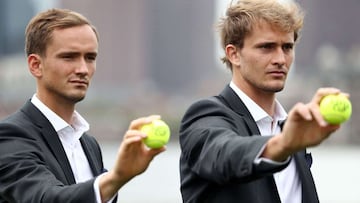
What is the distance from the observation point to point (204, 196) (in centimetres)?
588

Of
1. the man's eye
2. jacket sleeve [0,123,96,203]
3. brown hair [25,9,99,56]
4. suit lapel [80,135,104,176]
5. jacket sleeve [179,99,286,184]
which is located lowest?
suit lapel [80,135,104,176]

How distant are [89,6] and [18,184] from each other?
13300cm

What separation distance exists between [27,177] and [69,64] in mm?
847

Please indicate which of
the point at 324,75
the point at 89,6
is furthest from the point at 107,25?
the point at 324,75

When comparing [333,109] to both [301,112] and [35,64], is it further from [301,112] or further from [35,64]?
[35,64]

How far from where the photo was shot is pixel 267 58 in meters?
6.03

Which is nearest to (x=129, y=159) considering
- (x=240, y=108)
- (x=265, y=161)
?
(x=265, y=161)

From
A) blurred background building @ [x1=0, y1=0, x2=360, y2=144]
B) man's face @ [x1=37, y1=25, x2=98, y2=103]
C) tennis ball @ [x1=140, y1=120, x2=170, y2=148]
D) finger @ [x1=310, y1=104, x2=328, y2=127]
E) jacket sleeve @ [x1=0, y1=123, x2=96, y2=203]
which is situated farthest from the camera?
blurred background building @ [x1=0, y1=0, x2=360, y2=144]

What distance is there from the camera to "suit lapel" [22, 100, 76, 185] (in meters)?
6.25

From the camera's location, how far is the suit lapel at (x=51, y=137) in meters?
6.25

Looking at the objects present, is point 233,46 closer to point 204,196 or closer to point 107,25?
point 204,196

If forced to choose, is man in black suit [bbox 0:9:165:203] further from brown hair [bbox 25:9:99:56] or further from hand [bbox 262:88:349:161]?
hand [bbox 262:88:349:161]

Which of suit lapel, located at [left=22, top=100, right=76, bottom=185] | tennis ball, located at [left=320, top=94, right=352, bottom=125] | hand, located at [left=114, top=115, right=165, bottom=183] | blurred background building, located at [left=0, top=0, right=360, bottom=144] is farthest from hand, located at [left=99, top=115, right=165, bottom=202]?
blurred background building, located at [left=0, top=0, right=360, bottom=144]

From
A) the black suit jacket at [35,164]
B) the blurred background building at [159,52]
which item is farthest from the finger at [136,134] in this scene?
the blurred background building at [159,52]
